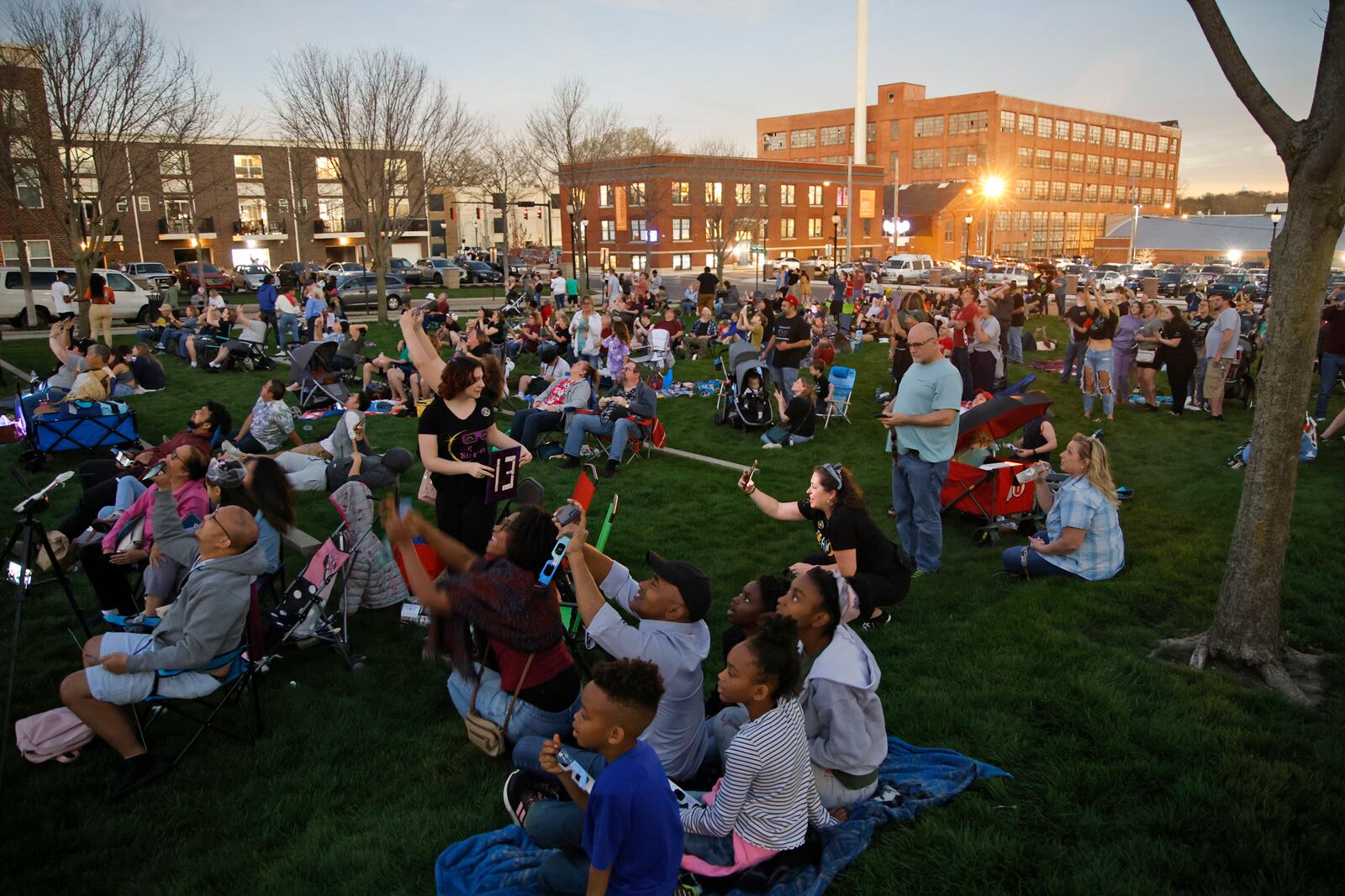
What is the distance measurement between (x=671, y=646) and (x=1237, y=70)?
14.4 ft

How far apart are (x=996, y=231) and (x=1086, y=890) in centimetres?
8333

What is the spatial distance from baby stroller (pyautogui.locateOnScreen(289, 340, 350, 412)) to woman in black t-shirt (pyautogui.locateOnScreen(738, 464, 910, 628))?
9.23 metres

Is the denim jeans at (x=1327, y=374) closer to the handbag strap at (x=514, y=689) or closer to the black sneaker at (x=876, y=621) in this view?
the black sneaker at (x=876, y=621)

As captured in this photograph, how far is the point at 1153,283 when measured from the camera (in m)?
28.8

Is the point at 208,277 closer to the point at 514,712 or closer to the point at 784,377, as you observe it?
the point at 784,377

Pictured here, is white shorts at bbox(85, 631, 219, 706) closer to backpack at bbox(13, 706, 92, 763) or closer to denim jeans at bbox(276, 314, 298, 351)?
backpack at bbox(13, 706, 92, 763)

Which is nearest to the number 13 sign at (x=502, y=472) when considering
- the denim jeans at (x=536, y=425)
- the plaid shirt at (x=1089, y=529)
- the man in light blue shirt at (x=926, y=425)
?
the man in light blue shirt at (x=926, y=425)

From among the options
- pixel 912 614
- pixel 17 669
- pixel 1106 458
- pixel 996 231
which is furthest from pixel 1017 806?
pixel 996 231

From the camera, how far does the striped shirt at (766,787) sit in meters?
3.03

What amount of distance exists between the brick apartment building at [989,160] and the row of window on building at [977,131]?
95 mm

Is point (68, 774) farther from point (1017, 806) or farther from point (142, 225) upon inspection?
point (142, 225)

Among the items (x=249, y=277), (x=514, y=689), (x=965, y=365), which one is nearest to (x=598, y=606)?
(x=514, y=689)

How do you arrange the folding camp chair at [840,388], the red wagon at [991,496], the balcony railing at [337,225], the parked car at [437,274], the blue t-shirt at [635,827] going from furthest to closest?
the balcony railing at [337,225]
the parked car at [437,274]
the folding camp chair at [840,388]
the red wagon at [991,496]
the blue t-shirt at [635,827]

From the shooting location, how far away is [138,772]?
13.2 ft
